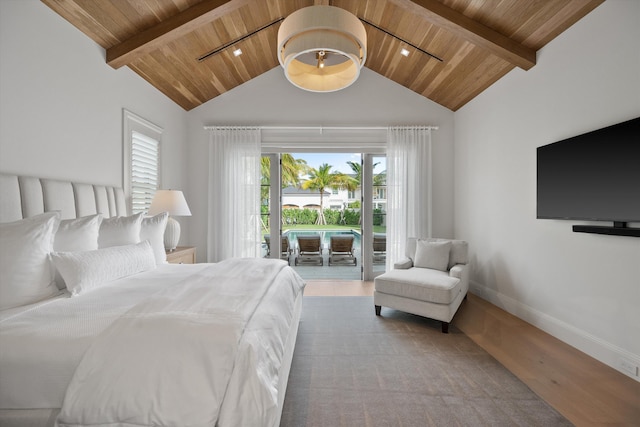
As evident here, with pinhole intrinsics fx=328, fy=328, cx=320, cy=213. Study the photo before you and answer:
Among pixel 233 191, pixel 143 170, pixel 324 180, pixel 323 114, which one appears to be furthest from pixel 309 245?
pixel 324 180

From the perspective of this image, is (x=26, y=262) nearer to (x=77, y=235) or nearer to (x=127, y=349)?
(x=77, y=235)

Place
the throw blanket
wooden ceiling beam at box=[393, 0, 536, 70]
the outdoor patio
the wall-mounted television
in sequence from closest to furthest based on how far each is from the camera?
the throw blanket < the wall-mounted television < wooden ceiling beam at box=[393, 0, 536, 70] < the outdoor patio

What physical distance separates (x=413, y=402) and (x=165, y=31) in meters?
3.89

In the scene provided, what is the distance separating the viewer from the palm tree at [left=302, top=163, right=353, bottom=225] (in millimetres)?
10273

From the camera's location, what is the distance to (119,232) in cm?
260

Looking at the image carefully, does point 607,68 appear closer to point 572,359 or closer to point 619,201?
point 619,201

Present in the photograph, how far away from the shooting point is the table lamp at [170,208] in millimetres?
3900

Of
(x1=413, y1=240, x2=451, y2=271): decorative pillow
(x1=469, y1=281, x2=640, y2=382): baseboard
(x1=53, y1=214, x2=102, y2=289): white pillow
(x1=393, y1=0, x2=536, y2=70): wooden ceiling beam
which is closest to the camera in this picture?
(x1=53, y1=214, x2=102, y2=289): white pillow

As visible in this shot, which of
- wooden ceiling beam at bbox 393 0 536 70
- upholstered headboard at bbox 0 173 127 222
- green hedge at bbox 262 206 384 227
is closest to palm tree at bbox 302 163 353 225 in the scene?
green hedge at bbox 262 206 384 227

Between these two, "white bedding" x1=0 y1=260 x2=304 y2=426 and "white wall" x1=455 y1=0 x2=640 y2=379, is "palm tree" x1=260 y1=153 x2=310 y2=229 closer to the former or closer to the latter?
"white wall" x1=455 y1=0 x2=640 y2=379

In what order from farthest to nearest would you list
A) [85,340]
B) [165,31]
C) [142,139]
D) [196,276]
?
[142,139] → [165,31] → [196,276] → [85,340]

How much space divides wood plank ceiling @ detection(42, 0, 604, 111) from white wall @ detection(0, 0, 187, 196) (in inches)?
7.6

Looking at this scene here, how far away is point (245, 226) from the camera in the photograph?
5234mm

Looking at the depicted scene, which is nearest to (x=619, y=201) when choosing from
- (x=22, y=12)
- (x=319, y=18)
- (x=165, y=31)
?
(x=319, y=18)
